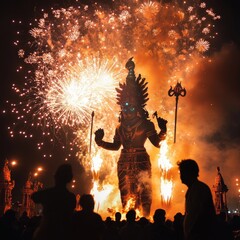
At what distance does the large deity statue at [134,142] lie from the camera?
1595 centimetres

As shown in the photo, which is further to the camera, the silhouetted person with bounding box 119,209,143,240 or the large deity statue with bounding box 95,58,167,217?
the large deity statue with bounding box 95,58,167,217

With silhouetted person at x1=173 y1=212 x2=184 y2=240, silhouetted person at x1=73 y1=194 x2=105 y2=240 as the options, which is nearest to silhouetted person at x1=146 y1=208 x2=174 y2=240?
silhouetted person at x1=173 y1=212 x2=184 y2=240

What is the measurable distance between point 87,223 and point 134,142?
11.2m

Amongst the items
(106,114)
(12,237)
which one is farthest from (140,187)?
(12,237)

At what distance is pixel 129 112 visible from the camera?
54.9 ft

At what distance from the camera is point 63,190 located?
5.38m

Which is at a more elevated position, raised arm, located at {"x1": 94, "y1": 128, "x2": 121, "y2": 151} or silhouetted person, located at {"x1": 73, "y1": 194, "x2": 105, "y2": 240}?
raised arm, located at {"x1": 94, "y1": 128, "x2": 121, "y2": 151}

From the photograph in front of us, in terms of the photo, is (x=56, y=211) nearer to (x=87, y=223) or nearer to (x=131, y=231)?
(x=87, y=223)

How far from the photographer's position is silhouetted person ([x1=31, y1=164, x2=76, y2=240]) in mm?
5062

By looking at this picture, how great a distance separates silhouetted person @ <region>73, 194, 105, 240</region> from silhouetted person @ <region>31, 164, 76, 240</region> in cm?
13

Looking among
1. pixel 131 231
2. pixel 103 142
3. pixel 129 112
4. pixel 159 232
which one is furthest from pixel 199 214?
pixel 103 142

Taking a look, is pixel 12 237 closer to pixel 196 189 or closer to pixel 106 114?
pixel 196 189

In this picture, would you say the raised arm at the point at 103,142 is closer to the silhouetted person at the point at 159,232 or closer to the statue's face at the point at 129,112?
the statue's face at the point at 129,112

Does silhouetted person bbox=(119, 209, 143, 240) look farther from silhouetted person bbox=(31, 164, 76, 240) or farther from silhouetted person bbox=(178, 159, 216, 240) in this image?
silhouetted person bbox=(178, 159, 216, 240)
